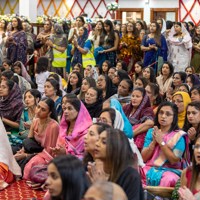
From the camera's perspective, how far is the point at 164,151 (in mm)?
4969

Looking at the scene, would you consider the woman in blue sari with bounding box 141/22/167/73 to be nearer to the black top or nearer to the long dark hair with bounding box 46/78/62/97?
the long dark hair with bounding box 46/78/62/97

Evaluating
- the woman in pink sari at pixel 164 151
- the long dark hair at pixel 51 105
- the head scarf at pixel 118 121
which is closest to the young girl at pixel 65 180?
the woman in pink sari at pixel 164 151

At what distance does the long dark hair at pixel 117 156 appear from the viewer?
3574 millimetres

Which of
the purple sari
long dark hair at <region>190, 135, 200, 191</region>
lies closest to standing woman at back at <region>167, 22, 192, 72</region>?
the purple sari

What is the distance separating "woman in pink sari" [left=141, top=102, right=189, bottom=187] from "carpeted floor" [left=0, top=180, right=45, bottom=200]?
921 mm

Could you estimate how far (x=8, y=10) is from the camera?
21.2m

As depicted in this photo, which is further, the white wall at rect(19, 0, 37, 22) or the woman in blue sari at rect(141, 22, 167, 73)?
the white wall at rect(19, 0, 37, 22)

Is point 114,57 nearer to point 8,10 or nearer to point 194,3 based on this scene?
point 194,3

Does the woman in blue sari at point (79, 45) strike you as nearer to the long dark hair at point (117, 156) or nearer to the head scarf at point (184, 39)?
the head scarf at point (184, 39)

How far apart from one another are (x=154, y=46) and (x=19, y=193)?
218 inches

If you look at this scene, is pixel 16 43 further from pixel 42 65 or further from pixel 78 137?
pixel 78 137

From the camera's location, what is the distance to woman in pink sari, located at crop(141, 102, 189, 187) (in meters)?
4.91

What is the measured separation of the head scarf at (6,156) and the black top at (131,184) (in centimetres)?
236

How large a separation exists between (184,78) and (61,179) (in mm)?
5191
